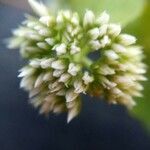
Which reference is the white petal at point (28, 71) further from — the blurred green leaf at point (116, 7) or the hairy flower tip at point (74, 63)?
the blurred green leaf at point (116, 7)

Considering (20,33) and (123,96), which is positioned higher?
(20,33)

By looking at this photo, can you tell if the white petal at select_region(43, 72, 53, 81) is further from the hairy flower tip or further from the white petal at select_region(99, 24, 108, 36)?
the white petal at select_region(99, 24, 108, 36)

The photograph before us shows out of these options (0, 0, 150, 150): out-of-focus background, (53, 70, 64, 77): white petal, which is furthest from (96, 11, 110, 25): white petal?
(0, 0, 150, 150): out-of-focus background

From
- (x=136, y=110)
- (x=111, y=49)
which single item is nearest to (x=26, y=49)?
(x=111, y=49)

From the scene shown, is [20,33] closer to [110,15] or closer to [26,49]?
[26,49]

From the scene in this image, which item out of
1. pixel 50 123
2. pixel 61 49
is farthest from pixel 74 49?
pixel 50 123

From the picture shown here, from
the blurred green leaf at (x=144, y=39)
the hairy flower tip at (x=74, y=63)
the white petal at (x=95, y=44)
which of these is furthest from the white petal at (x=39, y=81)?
the blurred green leaf at (x=144, y=39)

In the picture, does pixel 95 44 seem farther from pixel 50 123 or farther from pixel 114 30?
pixel 50 123
